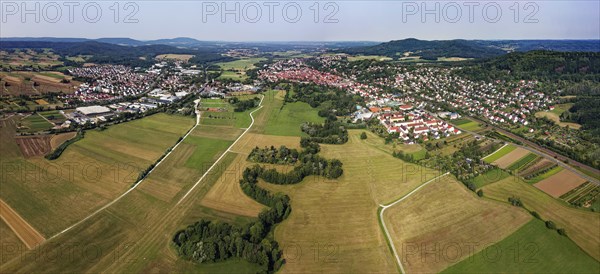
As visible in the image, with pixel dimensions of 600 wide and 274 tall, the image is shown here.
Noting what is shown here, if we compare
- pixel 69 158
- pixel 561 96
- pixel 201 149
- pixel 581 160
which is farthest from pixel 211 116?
pixel 561 96

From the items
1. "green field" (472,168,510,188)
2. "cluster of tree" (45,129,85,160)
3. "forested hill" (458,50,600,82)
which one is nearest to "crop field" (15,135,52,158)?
"cluster of tree" (45,129,85,160)

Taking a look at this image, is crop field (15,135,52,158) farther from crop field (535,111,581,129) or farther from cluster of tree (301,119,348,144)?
crop field (535,111,581,129)

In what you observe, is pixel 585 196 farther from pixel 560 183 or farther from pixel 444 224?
pixel 444 224

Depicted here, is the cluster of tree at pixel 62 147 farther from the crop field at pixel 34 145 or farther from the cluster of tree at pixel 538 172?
the cluster of tree at pixel 538 172

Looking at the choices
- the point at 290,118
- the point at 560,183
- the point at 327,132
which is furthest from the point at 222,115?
the point at 560,183

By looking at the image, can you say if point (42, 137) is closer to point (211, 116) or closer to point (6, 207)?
point (6, 207)
